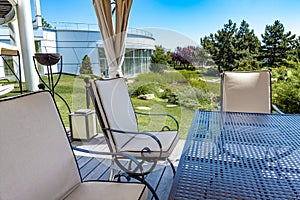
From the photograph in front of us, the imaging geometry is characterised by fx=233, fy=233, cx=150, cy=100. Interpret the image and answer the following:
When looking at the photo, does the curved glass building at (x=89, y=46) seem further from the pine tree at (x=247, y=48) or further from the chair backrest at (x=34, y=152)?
the chair backrest at (x=34, y=152)

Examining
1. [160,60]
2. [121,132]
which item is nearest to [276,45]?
[160,60]

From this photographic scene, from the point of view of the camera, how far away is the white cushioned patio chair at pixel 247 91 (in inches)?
96.8

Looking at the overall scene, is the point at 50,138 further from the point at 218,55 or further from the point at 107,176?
the point at 218,55

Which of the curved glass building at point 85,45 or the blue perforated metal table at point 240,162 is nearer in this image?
the blue perforated metal table at point 240,162

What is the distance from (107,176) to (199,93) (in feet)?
7.56

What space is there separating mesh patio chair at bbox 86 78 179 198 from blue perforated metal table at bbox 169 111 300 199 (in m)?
0.45

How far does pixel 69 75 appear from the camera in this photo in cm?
466

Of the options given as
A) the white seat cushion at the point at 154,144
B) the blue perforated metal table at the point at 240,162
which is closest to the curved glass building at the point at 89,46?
the white seat cushion at the point at 154,144

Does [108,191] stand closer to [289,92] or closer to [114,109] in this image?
[114,109]

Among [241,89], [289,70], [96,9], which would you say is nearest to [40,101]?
[241,89]

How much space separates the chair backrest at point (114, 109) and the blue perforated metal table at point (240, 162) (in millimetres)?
740

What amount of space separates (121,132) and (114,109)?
331 mm

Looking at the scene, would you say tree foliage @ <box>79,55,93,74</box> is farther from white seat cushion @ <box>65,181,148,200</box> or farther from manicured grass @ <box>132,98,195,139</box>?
white seat cushion @ <box>65,181,148,200</box>

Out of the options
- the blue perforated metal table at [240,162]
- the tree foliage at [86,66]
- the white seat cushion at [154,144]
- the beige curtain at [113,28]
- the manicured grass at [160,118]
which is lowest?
the manicured grass at [160,118]
